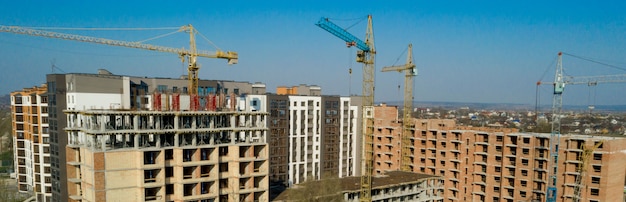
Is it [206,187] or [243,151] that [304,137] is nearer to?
[243,151]

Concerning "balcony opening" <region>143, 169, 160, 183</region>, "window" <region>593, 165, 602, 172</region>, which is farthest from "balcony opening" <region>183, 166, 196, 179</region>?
"window" <region>593, 165, 602, 172</region>

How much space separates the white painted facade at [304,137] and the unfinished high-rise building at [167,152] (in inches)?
1030

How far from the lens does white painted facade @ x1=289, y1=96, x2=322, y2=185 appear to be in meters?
74.1

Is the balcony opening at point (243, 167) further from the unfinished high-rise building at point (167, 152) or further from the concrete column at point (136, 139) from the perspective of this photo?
the concrete column at point (136, 139)

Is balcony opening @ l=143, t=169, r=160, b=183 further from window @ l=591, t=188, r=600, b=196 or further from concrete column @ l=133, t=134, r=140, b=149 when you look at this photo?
window @ l=591, t=188, r=600, b=196

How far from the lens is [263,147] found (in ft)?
143

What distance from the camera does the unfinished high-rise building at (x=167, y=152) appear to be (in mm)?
35344

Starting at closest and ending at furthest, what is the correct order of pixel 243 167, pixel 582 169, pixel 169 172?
pixel 169 172 < pixel 243 167 < pixel 582 169

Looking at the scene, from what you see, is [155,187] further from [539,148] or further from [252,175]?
[539,148]

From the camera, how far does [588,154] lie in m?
51.4

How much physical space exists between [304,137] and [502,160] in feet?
109

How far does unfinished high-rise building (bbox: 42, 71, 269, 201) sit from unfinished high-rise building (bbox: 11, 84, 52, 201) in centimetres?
3280

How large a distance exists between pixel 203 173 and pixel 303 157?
37300 millimetres

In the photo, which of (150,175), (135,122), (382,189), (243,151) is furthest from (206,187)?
(382,189)
